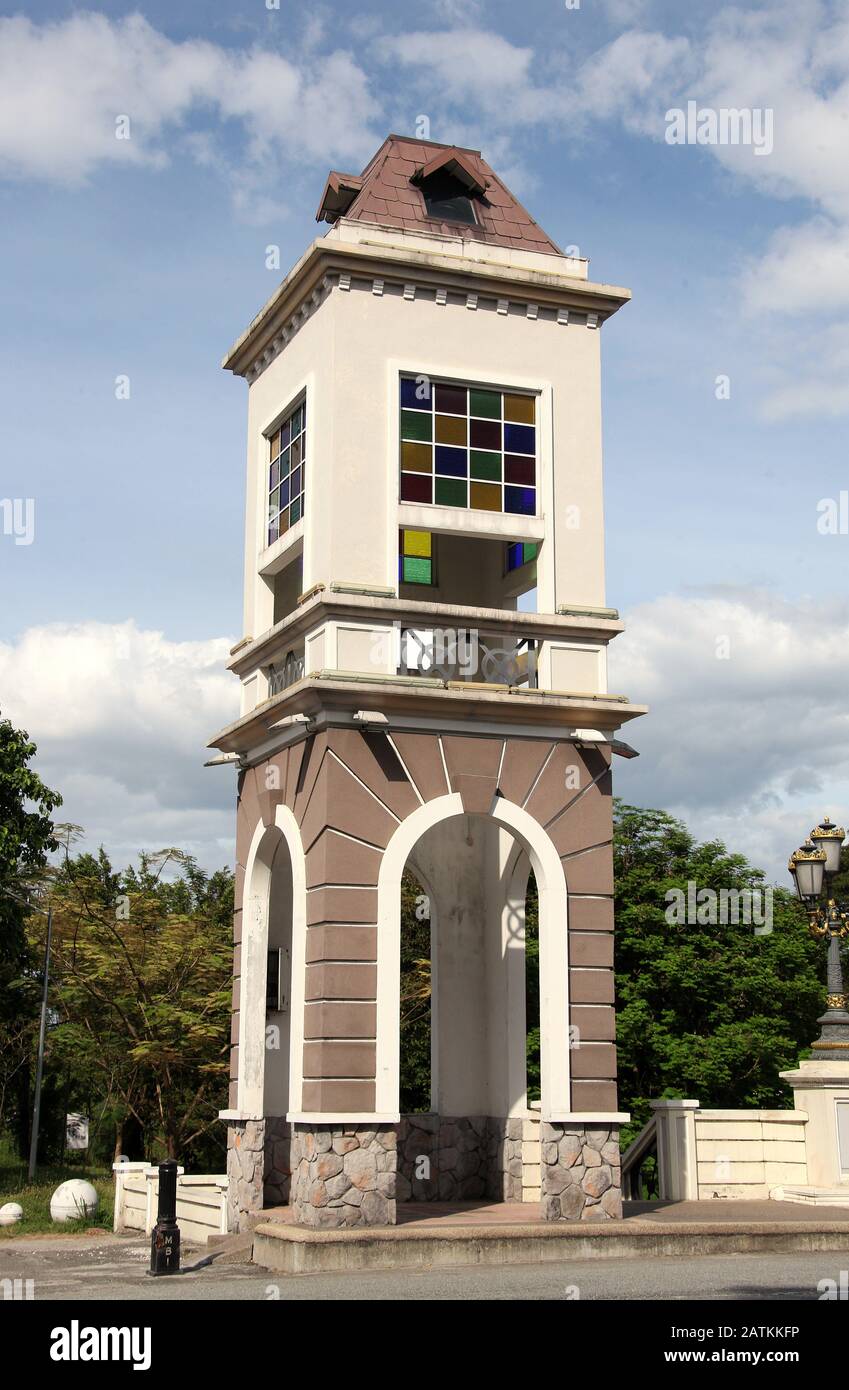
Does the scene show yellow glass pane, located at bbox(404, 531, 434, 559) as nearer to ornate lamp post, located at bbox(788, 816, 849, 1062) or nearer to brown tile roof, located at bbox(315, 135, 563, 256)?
brown tile roof, located at bbox(315, 135, 563, 256)

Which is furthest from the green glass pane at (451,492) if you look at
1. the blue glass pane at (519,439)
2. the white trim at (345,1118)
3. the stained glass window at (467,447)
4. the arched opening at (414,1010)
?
the arched opening at (414,1010)

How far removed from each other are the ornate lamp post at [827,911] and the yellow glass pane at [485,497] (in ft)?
21.5

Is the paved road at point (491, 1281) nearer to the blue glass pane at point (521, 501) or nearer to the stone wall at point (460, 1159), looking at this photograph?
the stone wall at point (460, 1159)

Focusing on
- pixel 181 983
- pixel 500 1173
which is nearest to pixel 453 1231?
pixel 500 1173

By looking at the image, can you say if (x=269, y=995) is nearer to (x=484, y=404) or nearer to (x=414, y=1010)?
(x=484, y=404)

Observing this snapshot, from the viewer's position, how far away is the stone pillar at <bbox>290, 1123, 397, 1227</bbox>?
746 inches

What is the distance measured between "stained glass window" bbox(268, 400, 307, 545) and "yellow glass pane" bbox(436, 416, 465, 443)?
76.5 inches

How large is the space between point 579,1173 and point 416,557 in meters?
8.75

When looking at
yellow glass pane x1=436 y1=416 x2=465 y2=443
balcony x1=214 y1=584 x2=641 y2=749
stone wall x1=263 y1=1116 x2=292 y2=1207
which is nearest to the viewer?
balcony x1=214 y1=584 x2=641 y2=749

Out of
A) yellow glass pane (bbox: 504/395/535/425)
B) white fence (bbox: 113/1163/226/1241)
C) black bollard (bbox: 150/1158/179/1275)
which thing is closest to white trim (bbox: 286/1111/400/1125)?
black bollard (bbox: 150/1158/179/1275)

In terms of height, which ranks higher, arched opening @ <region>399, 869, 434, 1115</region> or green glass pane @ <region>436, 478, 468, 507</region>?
green glass pane @ <region>436, 478, 468, 507</region>

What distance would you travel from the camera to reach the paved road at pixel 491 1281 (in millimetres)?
15242

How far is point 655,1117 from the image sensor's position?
24.2 metres

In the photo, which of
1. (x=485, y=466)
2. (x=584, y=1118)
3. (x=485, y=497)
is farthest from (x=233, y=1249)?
(x=485, y=466)
